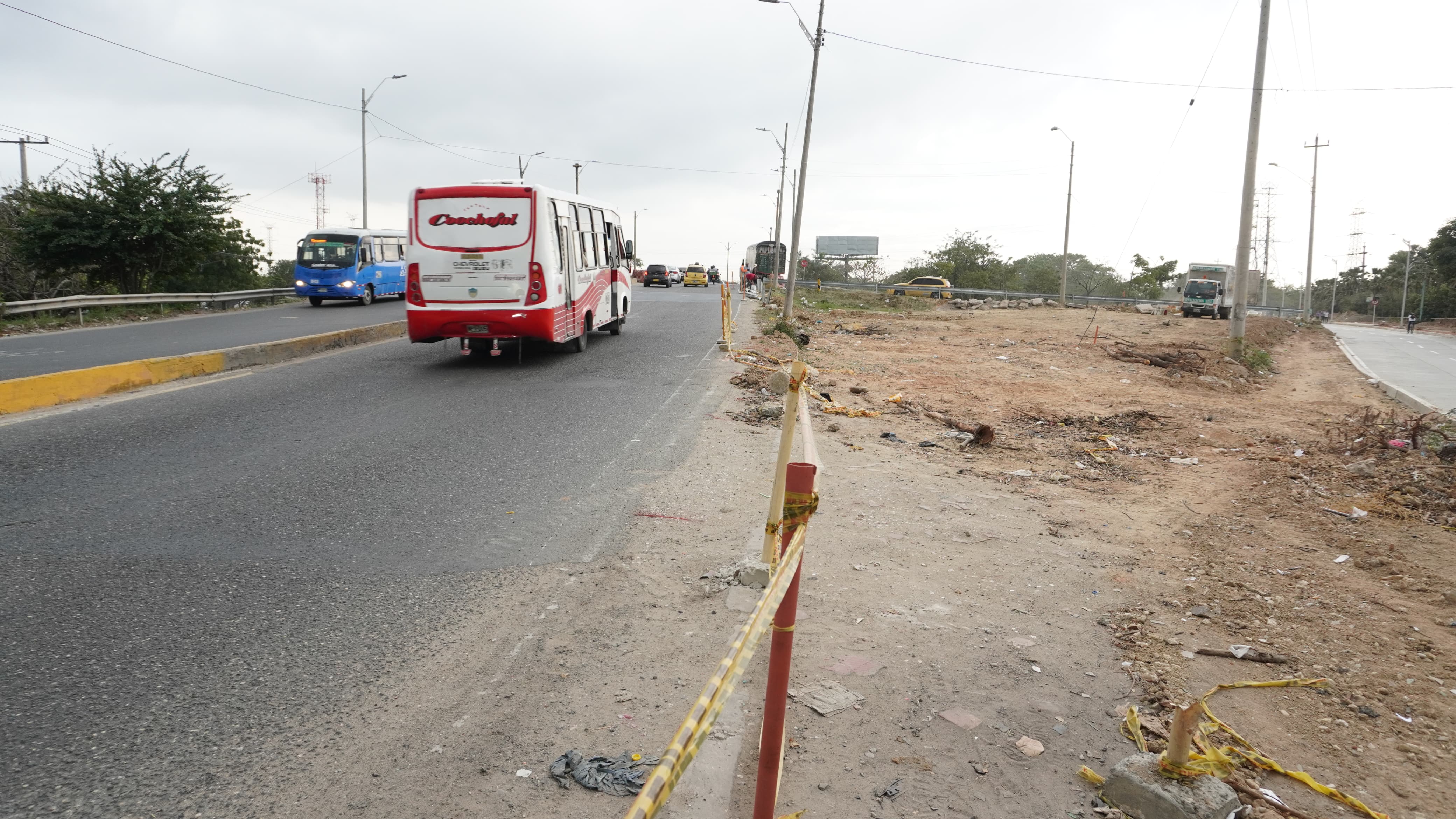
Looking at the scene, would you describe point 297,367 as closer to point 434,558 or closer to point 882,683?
point 434,558

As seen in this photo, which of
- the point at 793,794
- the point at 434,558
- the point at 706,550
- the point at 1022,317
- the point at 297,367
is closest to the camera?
the point at 793,794

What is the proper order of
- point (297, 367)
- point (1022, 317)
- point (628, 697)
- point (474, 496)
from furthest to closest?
point (1022, 317) → point (297, 367) → point (474, 496) → point (628, 697)

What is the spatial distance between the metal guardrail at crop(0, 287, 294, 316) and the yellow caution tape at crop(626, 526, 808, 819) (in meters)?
24.1

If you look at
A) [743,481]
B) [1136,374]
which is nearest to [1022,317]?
[1136,374]

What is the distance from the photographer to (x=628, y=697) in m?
3.66

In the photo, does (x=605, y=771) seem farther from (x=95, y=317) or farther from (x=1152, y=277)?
(x=1152, y=277)

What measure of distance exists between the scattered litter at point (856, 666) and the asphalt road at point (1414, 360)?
16.9 meters

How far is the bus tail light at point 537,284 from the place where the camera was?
13477mm

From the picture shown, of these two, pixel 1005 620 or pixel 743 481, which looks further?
pixel 743 481

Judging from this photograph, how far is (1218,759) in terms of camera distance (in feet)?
10.6

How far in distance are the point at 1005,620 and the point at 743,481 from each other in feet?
9.95

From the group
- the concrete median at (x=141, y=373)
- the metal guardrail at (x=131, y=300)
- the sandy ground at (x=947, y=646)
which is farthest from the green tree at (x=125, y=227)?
the sandy ground at (x=947, y=646)

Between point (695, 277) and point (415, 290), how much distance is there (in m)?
48.1

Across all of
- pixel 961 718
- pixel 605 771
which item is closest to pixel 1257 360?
pixel 961 718
